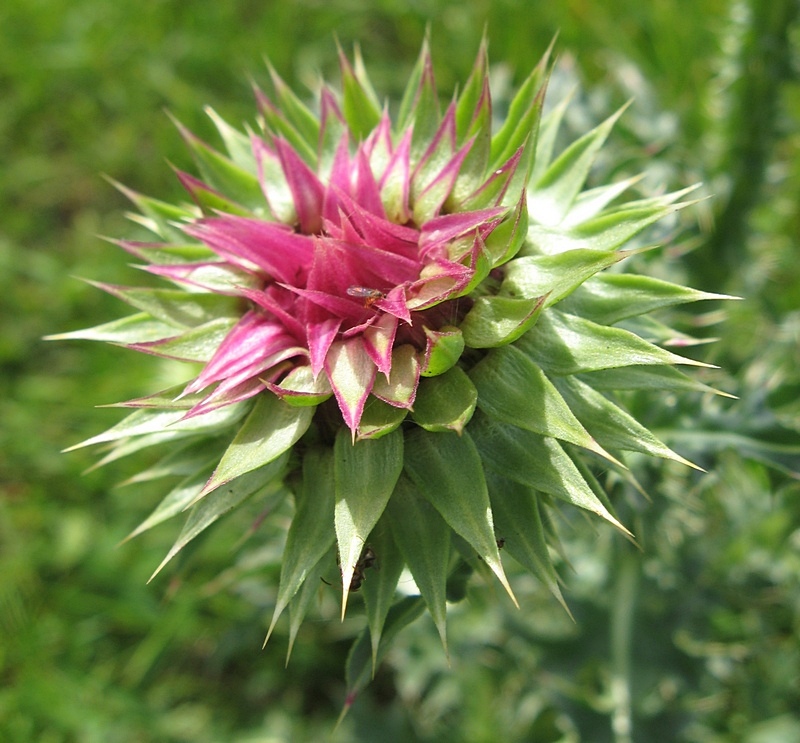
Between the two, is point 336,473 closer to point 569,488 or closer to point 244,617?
point 569,488

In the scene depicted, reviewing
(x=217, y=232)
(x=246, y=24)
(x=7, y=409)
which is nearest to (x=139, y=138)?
(x=246, y=24)

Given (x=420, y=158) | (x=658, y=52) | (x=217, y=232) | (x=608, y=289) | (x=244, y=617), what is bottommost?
(x=244, y=617)

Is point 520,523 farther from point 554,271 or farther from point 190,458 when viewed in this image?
point 190,458

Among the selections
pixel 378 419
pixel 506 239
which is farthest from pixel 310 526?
pixel 506 239

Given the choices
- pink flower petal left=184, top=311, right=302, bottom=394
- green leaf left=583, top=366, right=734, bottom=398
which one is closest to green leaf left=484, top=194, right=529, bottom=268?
green leaf left=583, top=366, right=734, bottom=398

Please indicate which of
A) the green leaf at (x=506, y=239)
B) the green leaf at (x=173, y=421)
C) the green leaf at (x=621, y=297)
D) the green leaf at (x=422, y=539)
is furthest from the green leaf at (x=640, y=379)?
the green leaf at (x=173, y=421)

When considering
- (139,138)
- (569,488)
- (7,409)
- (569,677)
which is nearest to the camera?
(569,488)

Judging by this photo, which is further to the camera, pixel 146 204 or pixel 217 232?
pixel 146 204
